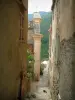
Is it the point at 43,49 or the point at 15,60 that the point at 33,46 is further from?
the point at 15,60

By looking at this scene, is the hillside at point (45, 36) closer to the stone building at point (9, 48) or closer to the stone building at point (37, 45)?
the stone building at point (37, 45)

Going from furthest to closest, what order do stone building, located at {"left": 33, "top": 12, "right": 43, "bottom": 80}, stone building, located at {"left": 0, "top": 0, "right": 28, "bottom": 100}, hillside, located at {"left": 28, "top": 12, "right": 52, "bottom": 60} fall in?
hillside, located at {"left": 28, "top": 12, "right": 52, "bottom": 60}, stone building, located at {"left": 33, "top": 12, "right": 43, "bottom": 80}, stone building, located at {"left": 0, "top": 0, "right": 28, "bottom": 100}

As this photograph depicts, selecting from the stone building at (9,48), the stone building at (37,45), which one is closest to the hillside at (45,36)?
the stone building at (37,45)

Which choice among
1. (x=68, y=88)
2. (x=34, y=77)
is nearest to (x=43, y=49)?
(x=34, y=77)

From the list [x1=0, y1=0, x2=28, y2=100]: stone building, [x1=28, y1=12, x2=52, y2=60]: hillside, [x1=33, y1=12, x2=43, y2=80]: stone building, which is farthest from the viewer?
[x1=28, y1=12, x2=52, y2=60]: hillside

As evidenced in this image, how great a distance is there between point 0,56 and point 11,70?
4.50 feet

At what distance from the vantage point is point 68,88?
25.2 feet

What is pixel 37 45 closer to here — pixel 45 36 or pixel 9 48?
pixel 45 36

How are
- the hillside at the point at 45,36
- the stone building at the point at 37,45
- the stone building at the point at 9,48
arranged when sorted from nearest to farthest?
the stone building at the point at 9,48 < the stone building at the point at 37,45 < the hillside at the point at 45,36

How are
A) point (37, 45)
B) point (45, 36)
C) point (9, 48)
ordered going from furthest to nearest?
point (45, 36) < point (37, 45) < point (9, 48)

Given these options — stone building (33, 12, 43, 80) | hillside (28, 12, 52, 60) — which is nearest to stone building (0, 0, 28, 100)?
stone building (33, 12, 43, 80)

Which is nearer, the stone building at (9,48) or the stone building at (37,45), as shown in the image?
the stone building at (9,48)

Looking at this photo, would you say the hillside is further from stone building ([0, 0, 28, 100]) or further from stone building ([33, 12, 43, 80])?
stone building ([0, 0, 28, 100])

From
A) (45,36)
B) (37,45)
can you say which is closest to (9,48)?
(37,45)
